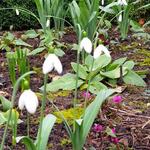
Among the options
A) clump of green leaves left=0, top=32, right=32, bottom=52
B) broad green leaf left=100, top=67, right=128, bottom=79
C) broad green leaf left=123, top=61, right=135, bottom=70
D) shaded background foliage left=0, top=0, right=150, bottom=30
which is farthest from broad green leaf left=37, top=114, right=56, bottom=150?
shaded background foliage left=0, top=0, right=150, bottom=30

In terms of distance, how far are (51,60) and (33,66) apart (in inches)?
82.1

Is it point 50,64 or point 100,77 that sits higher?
point 50,64

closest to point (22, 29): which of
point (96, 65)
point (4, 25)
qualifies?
point (4, 25)

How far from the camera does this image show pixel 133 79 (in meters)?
3.17

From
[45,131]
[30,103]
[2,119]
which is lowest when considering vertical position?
[2,119]

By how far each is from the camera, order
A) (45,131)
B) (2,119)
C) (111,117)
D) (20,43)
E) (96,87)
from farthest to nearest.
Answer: (20,43) < (96,87) < (111,117) < (2,119) < (45,131)

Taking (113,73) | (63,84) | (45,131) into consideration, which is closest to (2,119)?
(45,131)

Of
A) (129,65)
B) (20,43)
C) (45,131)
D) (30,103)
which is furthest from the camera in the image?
(20,43)

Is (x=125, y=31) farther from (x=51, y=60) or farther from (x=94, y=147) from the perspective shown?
(x=51, y=60)

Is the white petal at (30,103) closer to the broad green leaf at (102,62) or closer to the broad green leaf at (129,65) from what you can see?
the broad green leaf at (102,62)

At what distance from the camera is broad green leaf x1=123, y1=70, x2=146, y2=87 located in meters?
3.13

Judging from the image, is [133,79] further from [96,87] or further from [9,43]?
[9,43]

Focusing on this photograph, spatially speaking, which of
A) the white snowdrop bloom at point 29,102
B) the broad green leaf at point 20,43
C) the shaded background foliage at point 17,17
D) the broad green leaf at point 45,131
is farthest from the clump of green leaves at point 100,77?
the shaded background foliage at point 17,17

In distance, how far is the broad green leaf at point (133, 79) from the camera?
123 inches
